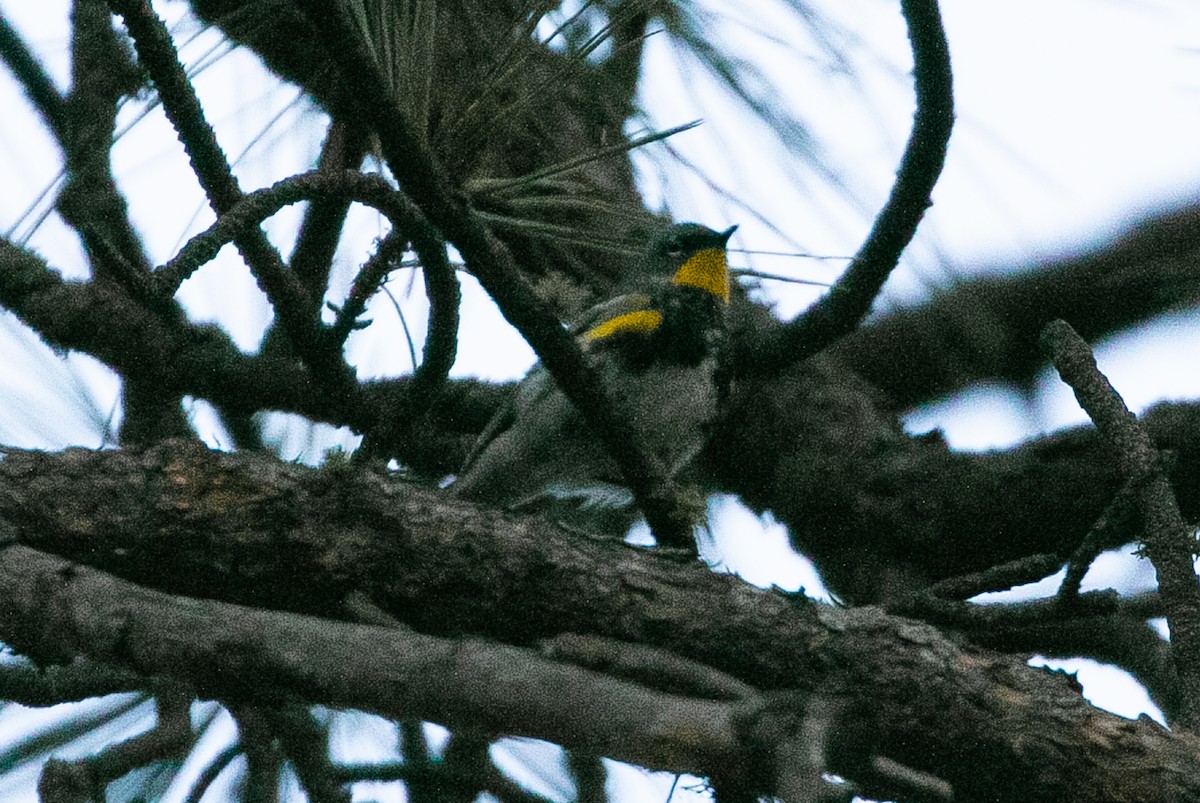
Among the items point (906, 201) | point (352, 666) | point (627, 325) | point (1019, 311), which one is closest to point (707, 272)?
point (627, 325)

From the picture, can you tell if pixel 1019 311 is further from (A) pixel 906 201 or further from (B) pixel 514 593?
(B) pixel 514 593

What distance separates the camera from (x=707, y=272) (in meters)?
3.96

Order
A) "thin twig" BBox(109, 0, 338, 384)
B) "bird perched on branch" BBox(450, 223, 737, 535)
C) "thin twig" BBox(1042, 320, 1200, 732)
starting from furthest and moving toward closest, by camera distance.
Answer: "bird perched on branch" BBox(450, 223, 737, 535) < "thin twig" BBox(1042, 320, 1200, 732) < "thin twig" BBox(109, 0, 338, 384)

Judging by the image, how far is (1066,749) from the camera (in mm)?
2246

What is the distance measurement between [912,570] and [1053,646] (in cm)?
39

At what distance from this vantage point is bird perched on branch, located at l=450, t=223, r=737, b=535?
3500mm

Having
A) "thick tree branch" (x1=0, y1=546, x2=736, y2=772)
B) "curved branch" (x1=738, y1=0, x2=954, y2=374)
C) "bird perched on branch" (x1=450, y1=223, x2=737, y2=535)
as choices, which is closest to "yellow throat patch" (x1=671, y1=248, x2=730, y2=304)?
"bird perched on branch" (x1=450, y1=223, x2=737, y2=535)

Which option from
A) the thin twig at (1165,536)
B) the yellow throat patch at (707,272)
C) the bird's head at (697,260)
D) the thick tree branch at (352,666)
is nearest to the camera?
the thick tree branch at (352,666)

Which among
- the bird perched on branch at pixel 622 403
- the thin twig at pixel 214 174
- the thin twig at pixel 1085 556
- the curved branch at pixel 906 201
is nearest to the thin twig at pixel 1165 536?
the thin twig at pixel 1085 556

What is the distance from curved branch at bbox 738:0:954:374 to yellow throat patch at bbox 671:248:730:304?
53 cm

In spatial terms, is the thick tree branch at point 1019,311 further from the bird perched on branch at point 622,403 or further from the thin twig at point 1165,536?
the thin twig at point 1165,536

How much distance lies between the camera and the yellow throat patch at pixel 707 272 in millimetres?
3904

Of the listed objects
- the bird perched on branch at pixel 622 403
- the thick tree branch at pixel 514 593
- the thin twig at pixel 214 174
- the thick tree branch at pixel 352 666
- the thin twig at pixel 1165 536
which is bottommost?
the thick tree branch at pixel 352 666

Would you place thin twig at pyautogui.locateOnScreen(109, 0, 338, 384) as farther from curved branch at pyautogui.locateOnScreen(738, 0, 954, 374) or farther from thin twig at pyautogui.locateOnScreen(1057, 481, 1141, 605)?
thin twig at pyautogui.locateOnScreen(1057, 481, 1141, 605)
